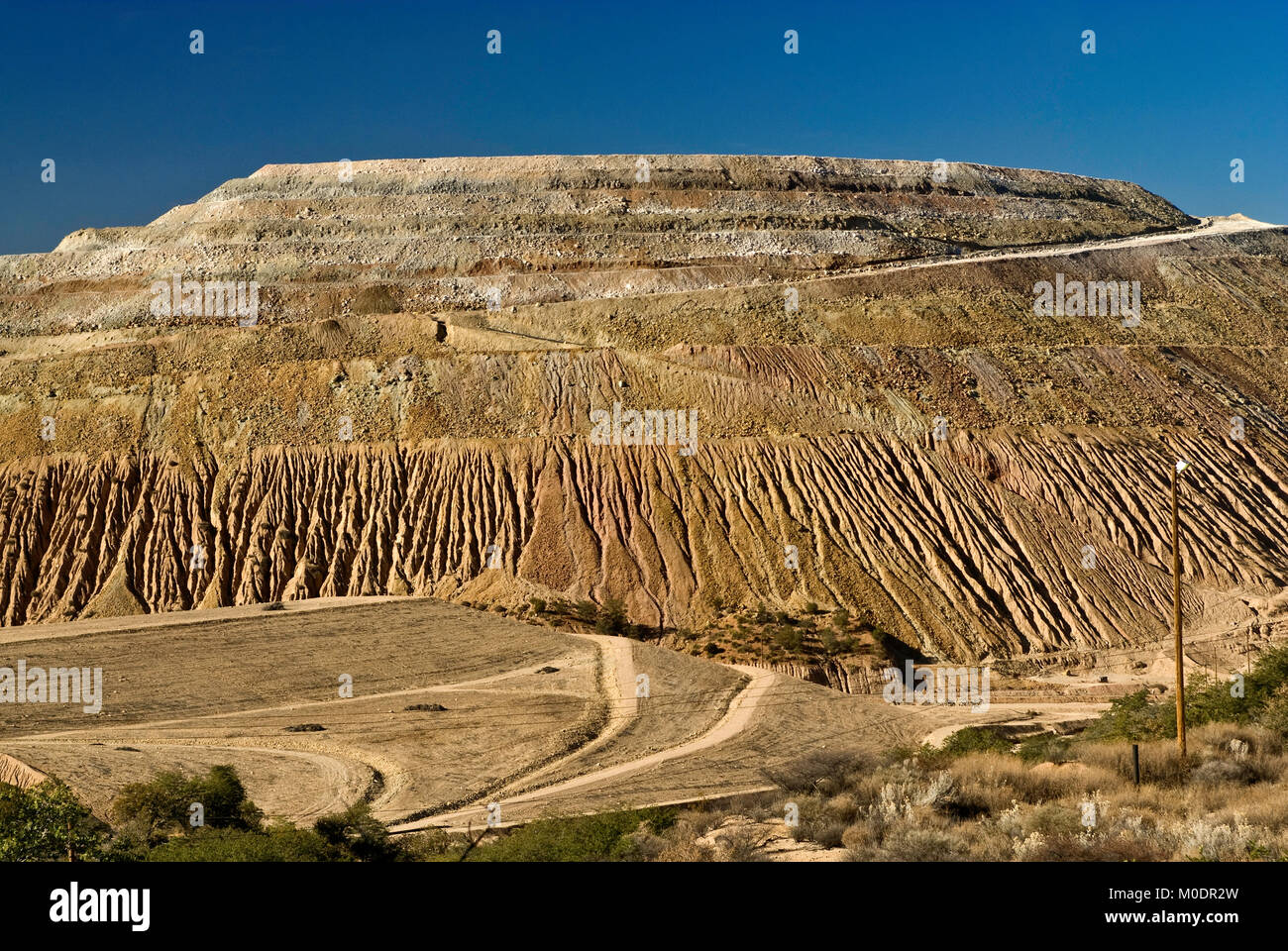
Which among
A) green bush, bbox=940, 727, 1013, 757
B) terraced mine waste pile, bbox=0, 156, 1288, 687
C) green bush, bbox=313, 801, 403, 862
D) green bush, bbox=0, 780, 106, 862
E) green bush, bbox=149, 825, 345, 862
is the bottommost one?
green bush, bbox=940, 727, 1013, 757

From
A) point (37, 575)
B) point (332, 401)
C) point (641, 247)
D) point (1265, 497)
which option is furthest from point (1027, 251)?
point (37, 575)

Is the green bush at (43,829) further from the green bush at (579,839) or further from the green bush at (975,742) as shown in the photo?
the green bush at (975,742)

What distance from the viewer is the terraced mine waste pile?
38.9m

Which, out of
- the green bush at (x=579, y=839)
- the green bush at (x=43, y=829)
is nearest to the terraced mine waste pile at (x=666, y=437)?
the green bush at (x=579, y=839)

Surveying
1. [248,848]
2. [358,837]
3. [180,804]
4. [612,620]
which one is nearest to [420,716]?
[180,804]

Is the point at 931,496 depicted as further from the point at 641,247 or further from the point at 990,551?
the point at 641,247

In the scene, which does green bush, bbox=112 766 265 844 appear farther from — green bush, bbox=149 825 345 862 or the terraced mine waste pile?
the terraced mine waste pile

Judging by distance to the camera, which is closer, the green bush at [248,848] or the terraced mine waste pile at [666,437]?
the green bush at [248,848]

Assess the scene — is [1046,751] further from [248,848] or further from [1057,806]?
[248,848]

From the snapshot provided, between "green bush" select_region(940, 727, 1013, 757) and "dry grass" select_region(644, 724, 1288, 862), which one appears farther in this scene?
"green bush" select_region(940, 727, 1013, 757)

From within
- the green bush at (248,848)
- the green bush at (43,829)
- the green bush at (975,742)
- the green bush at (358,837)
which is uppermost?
the green bush at (43,829)

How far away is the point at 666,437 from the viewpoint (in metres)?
44.6

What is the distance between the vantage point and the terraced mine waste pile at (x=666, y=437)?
3891 centimetres

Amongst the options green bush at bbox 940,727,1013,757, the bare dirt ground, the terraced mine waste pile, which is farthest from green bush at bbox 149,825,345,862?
the terraced mine waste pile
